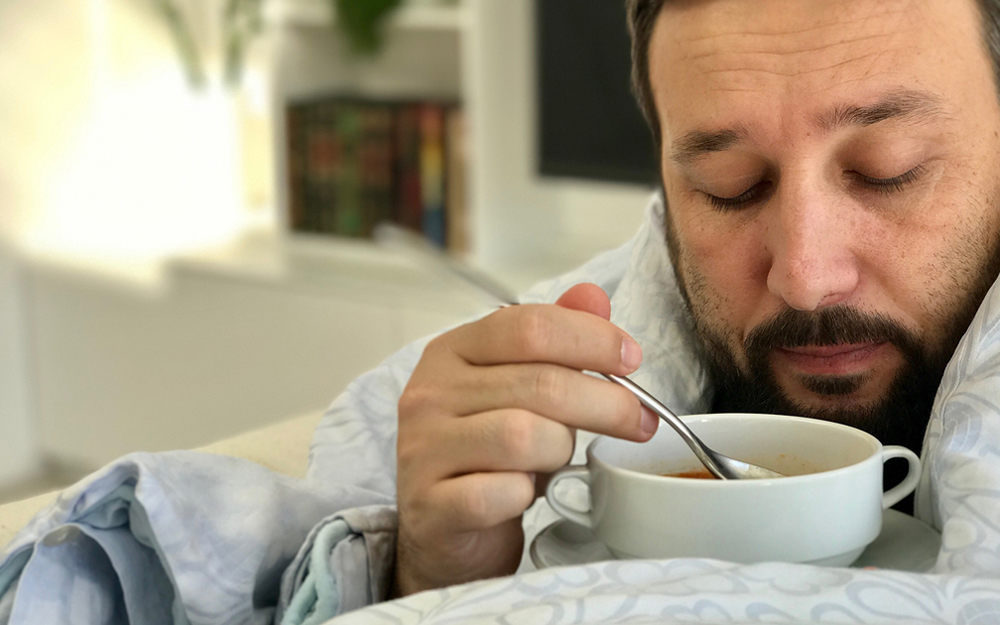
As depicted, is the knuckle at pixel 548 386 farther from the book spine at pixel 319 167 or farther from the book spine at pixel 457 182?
the book spine at pixel 319 167

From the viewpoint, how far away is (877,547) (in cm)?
62

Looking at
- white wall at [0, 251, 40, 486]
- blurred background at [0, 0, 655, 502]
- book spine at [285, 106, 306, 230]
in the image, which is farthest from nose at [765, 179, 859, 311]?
white wall at [0, 251, 40, 486]

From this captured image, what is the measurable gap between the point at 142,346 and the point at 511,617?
8.81 feet

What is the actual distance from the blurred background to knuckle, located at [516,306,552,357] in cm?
162

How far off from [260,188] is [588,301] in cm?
260

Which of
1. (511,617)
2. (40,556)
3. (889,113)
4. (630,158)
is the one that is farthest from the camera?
(630,158)

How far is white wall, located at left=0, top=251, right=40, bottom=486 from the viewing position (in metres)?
3.25

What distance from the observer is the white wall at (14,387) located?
3.25m

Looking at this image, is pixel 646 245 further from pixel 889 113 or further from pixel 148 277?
pixel 148 277

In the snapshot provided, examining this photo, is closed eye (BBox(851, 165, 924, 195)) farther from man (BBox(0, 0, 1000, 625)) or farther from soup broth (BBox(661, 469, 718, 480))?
soup broth (BBox(661, 469, 718, 480))

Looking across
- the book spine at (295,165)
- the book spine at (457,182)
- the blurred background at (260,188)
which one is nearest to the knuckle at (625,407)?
the blurred background at (260,188)

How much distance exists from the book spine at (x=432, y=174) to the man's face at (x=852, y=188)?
5.58 feet

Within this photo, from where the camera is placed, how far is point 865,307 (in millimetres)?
767

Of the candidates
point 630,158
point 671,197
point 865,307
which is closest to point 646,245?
point 671,197
